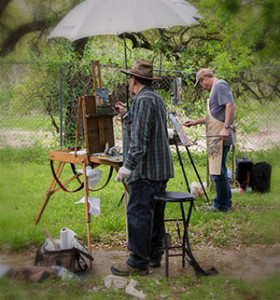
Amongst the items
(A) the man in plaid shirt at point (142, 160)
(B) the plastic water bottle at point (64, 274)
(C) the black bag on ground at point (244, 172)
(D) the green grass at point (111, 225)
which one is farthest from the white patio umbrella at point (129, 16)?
(C) the black bag on ground at point (244, 172)

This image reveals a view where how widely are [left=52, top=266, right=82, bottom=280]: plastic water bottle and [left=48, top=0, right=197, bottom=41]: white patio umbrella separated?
203 centimetres

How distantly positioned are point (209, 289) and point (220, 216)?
82.3 inches

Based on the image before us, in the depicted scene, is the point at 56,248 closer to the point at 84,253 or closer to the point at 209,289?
the point at 84,253

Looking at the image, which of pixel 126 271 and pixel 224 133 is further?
pixel 224 133

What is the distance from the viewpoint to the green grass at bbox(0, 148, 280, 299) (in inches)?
80.5

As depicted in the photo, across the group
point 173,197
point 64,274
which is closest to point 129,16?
point 173,197

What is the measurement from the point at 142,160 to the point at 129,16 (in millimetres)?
1708

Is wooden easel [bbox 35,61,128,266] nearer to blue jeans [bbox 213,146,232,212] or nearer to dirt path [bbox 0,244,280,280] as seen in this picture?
dirt path [bbox 0,244,280,280]

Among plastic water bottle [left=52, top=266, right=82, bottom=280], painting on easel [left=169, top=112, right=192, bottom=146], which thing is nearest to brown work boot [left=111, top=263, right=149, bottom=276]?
plastic water bottle [left=52, top=266, right=82, bottom=280]

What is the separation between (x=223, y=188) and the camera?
Result: 16.5ft

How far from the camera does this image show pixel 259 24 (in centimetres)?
169

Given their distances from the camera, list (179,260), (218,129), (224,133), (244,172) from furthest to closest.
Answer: (244,172), (218,129), (224,133), (179,260)

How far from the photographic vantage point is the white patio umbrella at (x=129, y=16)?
4.10 meters

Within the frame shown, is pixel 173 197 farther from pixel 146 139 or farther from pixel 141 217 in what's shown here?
pixel 146 139
